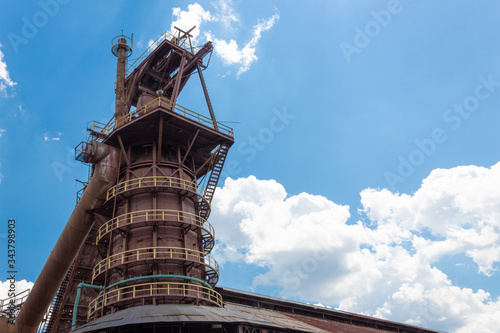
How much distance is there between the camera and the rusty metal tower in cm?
2266

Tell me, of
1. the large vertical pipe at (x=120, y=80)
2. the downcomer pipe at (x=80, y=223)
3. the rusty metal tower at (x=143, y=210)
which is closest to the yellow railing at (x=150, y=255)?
the rusty metal tower at (x=143, y=210)

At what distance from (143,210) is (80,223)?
18.8 ft

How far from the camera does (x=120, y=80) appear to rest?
111ft

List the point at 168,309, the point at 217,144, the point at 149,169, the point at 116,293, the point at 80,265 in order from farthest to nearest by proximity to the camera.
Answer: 1. the point at 80,265
2. the point at 217,144
3. the point at 149,169
4. the point at 116,293
5. the point at 168,309

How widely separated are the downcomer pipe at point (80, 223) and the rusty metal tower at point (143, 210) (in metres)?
0.06

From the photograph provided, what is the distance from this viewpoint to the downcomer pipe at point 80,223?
27.3m

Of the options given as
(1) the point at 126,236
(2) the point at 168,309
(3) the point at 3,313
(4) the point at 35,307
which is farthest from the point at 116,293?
(3) the point at 3,313

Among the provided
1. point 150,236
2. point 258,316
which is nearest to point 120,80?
point 150,236

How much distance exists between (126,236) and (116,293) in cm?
320

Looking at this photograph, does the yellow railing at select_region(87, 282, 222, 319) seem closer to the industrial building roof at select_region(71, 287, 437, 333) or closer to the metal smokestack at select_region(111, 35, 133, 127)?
the industrial building roof at select_region(71, 287, 437, 333)

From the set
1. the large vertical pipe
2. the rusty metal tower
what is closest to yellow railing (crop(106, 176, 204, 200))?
the rusty metal tower

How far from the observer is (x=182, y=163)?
28031mm

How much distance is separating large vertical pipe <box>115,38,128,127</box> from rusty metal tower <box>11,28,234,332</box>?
0.08 metres

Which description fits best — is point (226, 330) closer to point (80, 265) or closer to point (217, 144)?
point (217, 144)
